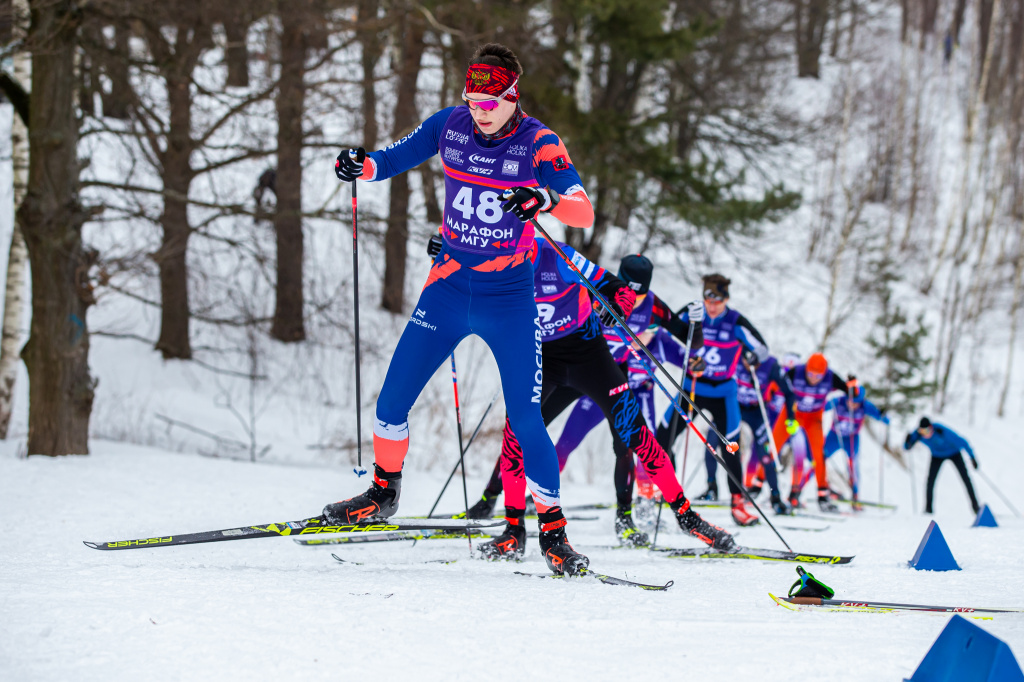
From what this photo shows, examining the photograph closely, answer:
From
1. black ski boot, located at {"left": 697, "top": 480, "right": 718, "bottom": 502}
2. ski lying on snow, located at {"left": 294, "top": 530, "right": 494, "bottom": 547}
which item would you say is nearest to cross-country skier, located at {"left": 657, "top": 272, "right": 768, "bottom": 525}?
black ski boot, located at {"left": 697, "top": 480, "right": 718, "bottom": 502}

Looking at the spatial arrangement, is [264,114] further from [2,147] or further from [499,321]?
[499,321]

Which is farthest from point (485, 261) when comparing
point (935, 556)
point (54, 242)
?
point (54, 242)

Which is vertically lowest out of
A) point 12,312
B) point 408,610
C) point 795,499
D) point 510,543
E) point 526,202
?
point 795,499

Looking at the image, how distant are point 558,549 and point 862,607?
1.31 metres

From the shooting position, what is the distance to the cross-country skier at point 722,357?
21.6 feet

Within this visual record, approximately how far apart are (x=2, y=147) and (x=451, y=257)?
31.5 feet

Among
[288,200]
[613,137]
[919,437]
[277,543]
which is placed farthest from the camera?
[613,137]

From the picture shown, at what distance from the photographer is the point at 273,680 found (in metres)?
2.06

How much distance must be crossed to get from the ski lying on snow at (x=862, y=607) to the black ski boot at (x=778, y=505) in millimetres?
4670

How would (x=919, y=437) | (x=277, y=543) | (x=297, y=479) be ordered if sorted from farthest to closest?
(x=919, y=437) < (x=297, y=479) < (x=277, y=543)

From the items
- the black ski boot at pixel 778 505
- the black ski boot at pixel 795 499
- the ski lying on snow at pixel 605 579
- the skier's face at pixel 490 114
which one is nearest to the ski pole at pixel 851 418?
the black ski boot at pixel 795 499

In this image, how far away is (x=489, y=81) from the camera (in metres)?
3.26

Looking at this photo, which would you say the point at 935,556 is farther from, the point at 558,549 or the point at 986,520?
the point at 986,520

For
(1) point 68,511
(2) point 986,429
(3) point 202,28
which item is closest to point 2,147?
(3) point 202,28
